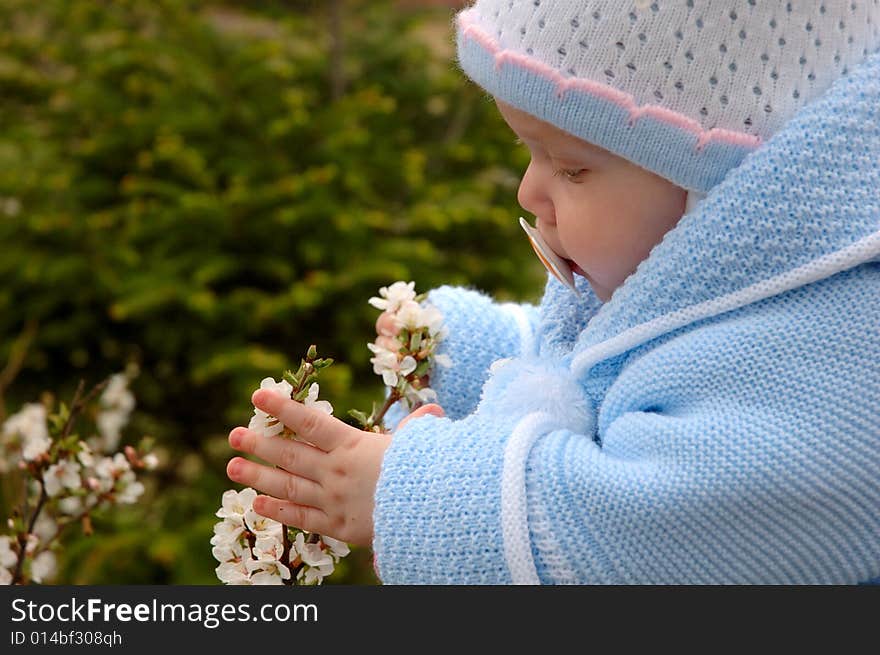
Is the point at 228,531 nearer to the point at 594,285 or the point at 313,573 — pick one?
the point at 313,573

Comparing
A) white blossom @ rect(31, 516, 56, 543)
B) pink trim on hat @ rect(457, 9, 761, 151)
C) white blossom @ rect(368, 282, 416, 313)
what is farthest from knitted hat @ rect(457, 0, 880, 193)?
white blossom @ rect(31, 516, 56, 543)

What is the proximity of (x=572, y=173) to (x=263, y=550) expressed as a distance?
58cm

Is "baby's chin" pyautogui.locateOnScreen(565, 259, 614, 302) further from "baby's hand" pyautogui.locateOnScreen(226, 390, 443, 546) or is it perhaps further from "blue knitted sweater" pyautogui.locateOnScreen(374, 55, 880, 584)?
"baby's hand" pyautogui.locateOnScreen(226, 390, 443, 546)

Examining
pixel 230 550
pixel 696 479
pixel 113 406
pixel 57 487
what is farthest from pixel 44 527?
pixel 696 479

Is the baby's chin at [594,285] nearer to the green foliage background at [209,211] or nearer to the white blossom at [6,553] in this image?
the white blossom at [6,553]

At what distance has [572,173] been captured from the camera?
3.90 ft

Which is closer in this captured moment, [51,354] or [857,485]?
[857,485]

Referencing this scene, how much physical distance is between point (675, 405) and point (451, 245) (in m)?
2.73

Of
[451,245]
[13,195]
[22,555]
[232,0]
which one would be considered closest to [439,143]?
[451,245]

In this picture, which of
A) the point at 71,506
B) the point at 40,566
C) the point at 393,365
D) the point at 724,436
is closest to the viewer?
the point at 724,436

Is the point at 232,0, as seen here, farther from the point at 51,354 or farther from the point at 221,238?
the point at 51,354

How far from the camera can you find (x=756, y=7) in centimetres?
108

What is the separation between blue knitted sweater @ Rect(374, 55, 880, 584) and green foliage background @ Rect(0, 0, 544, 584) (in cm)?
199

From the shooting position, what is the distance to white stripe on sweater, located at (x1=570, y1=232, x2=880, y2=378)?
1.05 m
